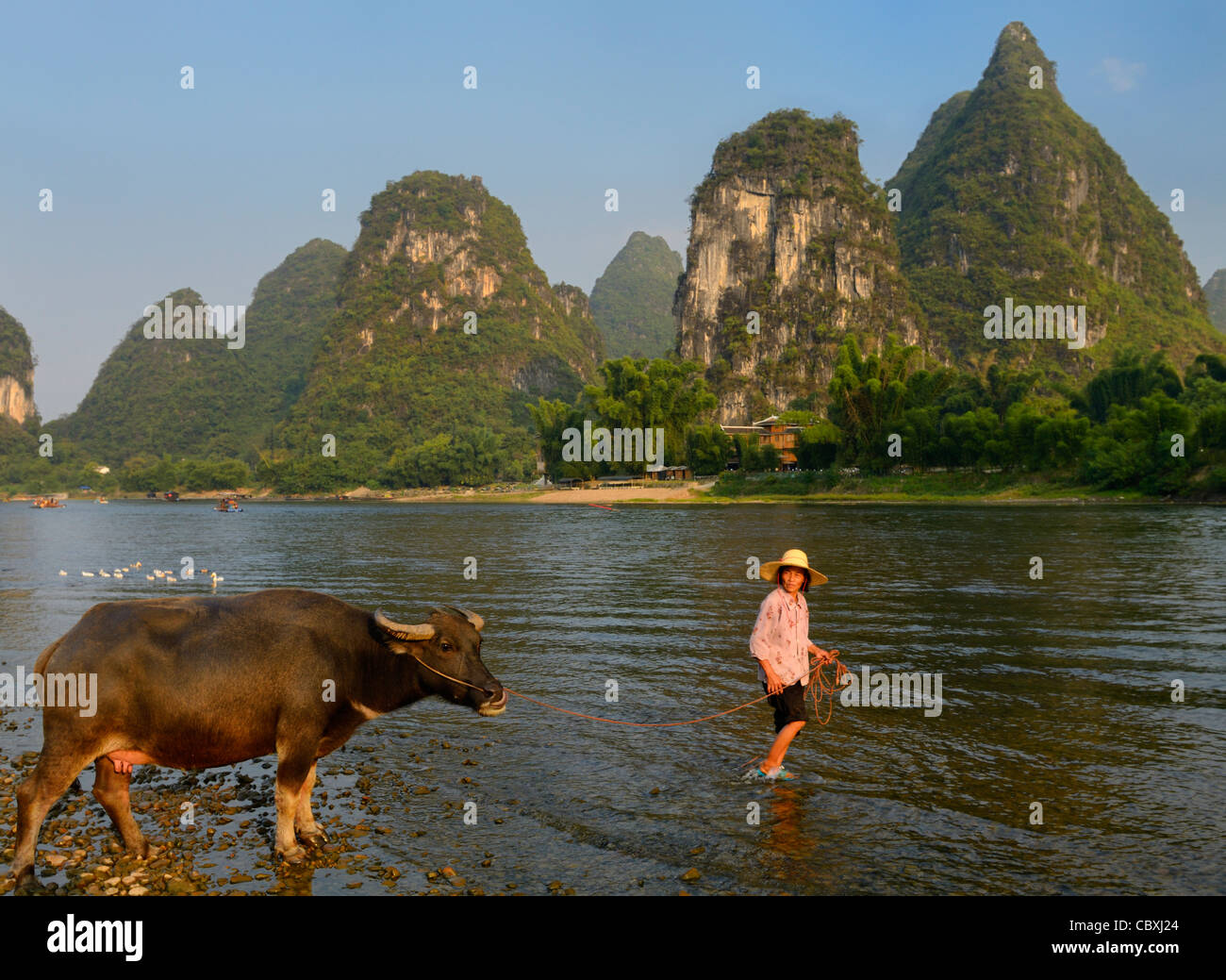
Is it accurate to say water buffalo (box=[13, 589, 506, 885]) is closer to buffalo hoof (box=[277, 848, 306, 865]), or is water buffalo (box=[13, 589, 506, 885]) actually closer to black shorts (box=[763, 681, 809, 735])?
buffalo hoof (box=[277, 848, 306, 865])

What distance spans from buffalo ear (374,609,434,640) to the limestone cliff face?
16254 cm

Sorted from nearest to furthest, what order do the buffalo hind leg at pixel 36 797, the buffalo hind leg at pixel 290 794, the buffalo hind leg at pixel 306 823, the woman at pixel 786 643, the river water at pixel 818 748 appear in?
the buffalo hind leg at pixel 36 797 < the buffalo hind leg at pixel 290 794 < the river water at pixel 818 748 < the buffalo hind leg at pixel 306 823 < the woman at pixel 786 643

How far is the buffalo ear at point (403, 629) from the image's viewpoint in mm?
5273

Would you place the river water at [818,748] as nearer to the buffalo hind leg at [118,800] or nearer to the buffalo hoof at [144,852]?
the buffalo hoof at [144,852]

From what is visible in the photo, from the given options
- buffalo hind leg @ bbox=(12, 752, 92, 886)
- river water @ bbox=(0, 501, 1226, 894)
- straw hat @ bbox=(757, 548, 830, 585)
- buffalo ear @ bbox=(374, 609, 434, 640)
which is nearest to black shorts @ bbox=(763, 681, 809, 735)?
river water @ bbox=(0, 501, 1226, 894)

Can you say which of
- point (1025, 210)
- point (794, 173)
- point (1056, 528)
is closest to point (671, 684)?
point (1056, 528)

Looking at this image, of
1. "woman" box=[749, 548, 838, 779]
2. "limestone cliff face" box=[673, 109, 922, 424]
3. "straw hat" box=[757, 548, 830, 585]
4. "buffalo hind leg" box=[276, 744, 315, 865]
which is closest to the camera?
"buffalo hind leg" box=[276, 744, 315, 865]

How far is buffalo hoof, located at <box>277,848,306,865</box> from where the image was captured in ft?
17.5

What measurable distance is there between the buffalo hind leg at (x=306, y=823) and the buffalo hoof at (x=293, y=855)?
20cm

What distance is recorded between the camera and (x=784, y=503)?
2985 inches

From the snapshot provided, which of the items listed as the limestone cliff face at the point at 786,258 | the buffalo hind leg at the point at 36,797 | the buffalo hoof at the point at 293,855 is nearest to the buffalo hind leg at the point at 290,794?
the buffalo hoof at the point at 293,855

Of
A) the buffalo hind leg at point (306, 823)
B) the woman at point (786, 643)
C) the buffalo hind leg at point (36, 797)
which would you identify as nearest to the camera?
the buffalo hind leg at point (36, 797)
